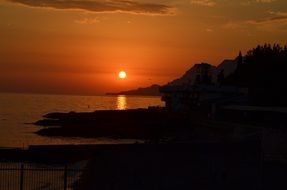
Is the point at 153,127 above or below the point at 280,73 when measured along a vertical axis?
below

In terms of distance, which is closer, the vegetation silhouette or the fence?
the fence

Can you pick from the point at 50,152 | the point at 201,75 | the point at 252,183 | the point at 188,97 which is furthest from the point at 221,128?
the point at 201,75

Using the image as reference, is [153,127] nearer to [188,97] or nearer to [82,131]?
[82,131]

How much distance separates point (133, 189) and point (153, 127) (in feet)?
193

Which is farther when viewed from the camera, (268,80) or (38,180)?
(268,80)

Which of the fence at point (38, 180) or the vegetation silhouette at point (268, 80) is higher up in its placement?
the vegetation silhouette at point (268, 80)

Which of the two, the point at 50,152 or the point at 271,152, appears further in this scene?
the point at 50,152

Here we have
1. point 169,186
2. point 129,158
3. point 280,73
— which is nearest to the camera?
point 169,186

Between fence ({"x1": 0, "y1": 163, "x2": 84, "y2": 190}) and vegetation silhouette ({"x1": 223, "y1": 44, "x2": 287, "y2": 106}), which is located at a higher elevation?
vegetation silhouette ({"x1": 223, "y1": 44, "x2": 287, "y2": 106})

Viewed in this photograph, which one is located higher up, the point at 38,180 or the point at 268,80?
the point at 268,80

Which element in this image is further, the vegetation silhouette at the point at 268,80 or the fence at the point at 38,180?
the vegetation silhouette at the point at 268,80

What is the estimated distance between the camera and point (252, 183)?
26031 mm

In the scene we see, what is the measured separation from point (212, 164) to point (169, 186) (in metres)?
4.85

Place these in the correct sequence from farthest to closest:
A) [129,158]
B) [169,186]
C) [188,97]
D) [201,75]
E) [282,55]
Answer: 1. [201,75]
2. [188,97]
3. [282,55]
4. [129,158]
5. [169,186]
